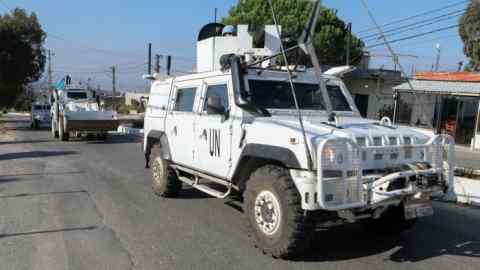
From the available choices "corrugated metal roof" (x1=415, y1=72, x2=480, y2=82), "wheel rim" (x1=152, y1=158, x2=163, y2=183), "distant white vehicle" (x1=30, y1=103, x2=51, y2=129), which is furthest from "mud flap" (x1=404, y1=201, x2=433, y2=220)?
"distant white vehicle" (x1=30, y1=103, x2=51, y2=129)

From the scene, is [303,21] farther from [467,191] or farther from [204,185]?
[204,185]

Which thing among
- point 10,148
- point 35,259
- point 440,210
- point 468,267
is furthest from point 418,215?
point 10,148

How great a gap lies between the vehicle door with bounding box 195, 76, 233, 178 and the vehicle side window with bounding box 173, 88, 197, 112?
39 centimetres

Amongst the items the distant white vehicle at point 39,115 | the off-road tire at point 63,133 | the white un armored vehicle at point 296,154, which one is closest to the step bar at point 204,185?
the white un armored vehicle at point 296,154

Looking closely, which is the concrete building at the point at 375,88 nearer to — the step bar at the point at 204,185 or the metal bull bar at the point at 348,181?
the step bar at the point at 204,185

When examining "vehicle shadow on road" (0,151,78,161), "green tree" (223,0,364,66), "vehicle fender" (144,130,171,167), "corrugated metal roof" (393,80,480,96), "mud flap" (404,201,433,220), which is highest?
"green tree" (223,0,364,66)

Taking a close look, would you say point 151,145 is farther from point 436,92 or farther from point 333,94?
point 436,92

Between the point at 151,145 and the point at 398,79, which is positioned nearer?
the point at 151,145

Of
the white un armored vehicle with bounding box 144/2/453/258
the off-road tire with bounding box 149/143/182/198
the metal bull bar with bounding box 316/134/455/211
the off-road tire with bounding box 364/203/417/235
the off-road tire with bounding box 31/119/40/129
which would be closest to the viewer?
the metal bull bar with bounding box 316/134/455/211

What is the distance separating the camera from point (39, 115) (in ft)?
101

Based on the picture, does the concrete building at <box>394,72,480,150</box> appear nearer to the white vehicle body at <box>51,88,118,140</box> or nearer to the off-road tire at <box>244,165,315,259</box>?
the white vehicle body at <box>51,88,118,140</box>

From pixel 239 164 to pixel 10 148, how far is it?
14.1 meters

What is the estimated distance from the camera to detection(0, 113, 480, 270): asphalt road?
4.86 metres

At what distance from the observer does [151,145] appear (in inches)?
338
